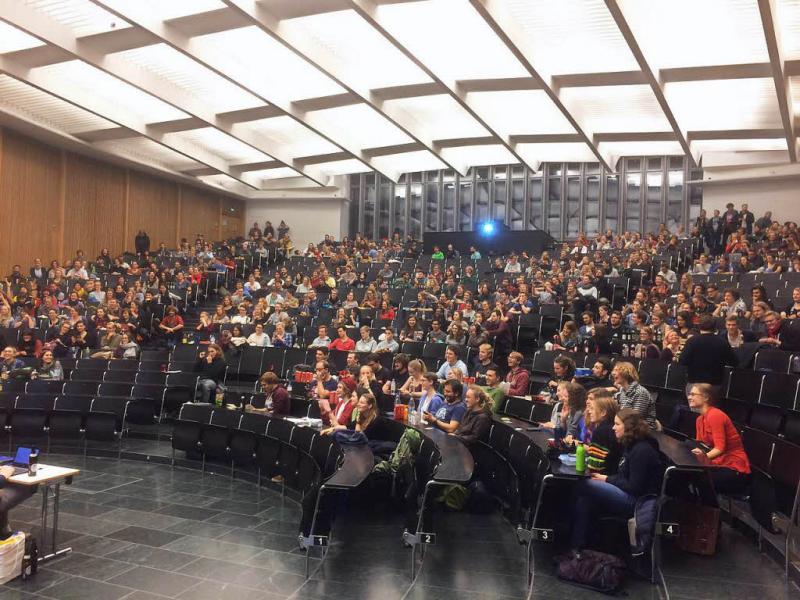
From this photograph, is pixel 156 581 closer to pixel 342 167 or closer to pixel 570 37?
pixel 570 37

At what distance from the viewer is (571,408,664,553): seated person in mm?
4594

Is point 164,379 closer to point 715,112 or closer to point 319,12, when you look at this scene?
point 319,12

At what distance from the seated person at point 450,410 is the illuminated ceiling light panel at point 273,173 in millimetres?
18880

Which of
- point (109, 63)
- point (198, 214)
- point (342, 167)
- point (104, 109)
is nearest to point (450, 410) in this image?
point (109, 63)

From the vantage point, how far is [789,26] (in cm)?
1220

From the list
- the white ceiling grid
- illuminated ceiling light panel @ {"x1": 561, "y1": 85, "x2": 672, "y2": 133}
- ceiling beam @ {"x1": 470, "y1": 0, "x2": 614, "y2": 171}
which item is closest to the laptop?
the white ceiling grid

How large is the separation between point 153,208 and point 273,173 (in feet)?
14.2

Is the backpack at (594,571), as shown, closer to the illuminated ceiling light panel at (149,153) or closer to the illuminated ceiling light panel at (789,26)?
the illuminated ceiling light panel at (789,26)

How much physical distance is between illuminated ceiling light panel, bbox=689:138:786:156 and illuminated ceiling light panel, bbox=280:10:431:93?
8.39 meters

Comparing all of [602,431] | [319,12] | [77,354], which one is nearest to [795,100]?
[319,12]

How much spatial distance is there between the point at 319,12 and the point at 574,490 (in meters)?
10.3

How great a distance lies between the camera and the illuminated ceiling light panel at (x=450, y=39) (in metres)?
12.8

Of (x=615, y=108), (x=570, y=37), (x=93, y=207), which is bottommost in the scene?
(x=93, y=207)

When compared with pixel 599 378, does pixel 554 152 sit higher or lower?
higher
